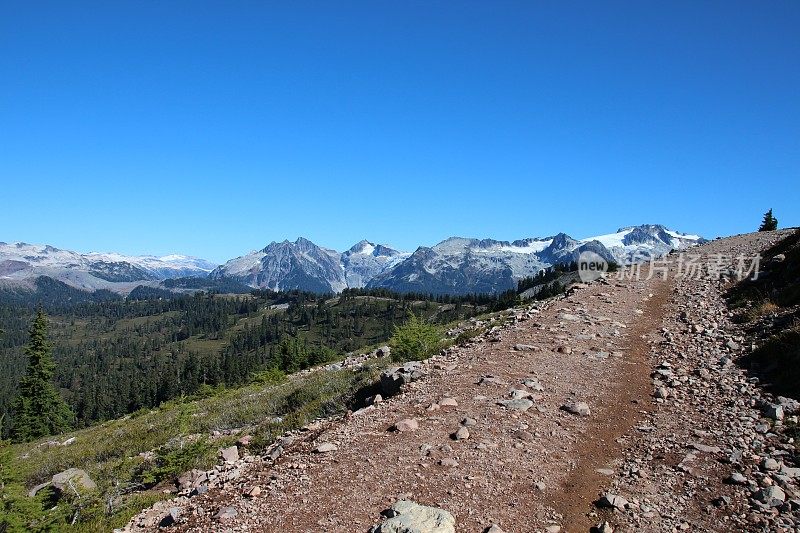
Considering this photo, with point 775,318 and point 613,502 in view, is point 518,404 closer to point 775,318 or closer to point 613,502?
point 613,502

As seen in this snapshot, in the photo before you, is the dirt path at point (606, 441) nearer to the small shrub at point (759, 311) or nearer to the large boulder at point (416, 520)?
the large boulder at point (416, 520)

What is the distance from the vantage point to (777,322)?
18812mm

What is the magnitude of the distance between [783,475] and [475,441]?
576cm

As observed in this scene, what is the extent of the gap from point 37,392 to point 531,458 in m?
76.7

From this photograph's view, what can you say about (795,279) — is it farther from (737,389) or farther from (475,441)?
(475,441)

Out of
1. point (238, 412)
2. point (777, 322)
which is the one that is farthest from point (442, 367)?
point (777, 322)

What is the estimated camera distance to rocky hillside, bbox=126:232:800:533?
26.5ft

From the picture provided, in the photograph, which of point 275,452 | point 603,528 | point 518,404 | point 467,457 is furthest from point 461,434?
point 275,452

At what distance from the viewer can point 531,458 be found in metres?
9.93

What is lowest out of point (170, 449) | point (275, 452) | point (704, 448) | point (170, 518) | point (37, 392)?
point (37, 392)

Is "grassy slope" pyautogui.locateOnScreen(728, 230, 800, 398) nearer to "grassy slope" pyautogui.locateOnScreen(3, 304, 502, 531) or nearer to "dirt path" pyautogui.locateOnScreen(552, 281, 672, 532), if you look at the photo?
"dirt path" pyautogui.locateOnScreen(552, 281, 672, 532)

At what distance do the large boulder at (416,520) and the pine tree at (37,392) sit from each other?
71.3 meters

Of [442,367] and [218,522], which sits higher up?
[442,367]

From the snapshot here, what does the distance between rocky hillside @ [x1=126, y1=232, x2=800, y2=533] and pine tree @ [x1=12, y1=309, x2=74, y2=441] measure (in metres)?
63.9
